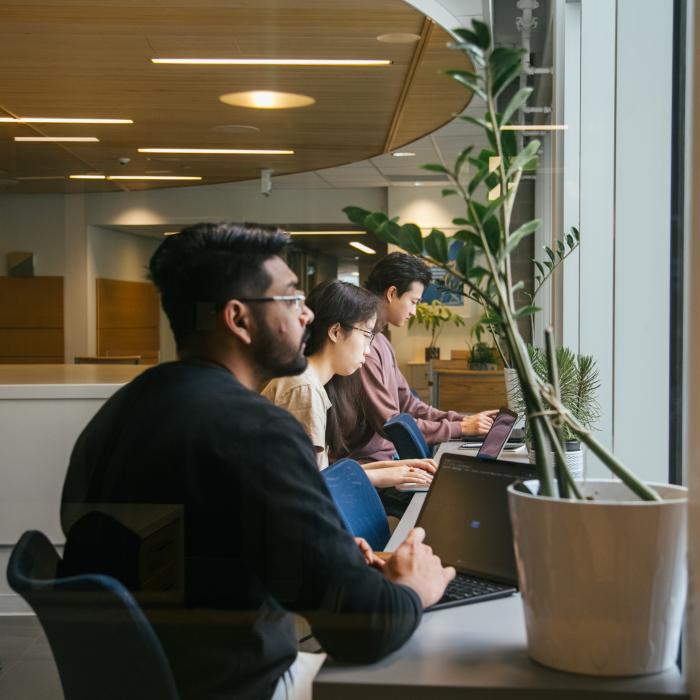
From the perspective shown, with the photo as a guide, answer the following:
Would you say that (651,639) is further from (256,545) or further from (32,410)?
Answer: (32,410)

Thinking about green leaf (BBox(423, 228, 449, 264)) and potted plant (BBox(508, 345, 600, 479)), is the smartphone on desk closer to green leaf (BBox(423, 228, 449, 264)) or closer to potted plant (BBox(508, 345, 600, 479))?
potted plant (BBox(508, 345, 600, 479))

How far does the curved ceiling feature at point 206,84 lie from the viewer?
2195 millimetres

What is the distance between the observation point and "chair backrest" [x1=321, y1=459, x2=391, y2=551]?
6.73ft

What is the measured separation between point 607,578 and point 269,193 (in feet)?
4.13

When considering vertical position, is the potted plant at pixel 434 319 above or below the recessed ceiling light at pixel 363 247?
below

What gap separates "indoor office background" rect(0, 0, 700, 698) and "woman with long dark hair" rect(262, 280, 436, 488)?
0.10 metres

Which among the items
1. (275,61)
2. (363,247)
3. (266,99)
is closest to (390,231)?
(363,247)

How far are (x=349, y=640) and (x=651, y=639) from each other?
14.9 inches

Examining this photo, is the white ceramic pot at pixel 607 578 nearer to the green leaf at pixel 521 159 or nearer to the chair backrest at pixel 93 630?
the green leaf at pixel 521 159

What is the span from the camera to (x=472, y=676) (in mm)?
1115

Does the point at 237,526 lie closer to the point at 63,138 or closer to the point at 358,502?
the point at 358,502

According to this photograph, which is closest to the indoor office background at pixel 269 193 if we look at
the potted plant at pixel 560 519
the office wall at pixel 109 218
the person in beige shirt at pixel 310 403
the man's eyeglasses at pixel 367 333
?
the office wall at pixel 109 218

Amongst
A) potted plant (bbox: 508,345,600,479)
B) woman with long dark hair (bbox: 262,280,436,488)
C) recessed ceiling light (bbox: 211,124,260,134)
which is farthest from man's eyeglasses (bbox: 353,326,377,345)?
recessed ceiling light (bbox: 211,124,260,134)

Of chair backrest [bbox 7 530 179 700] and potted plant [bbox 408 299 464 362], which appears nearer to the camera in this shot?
chair backrest [bbox 7 530 179 700]
